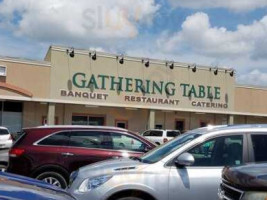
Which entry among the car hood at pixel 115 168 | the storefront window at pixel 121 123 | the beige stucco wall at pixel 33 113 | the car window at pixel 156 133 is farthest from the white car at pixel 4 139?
the storefront window at pixel 121 123

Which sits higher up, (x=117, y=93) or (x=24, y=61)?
(x=24, y=61)

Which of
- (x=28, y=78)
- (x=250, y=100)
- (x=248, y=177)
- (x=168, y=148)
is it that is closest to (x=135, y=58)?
(x=28, y=78)

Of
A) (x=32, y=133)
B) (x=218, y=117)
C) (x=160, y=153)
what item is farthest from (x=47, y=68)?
(x=160, y=153)

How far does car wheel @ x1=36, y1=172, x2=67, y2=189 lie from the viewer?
10.8 metres

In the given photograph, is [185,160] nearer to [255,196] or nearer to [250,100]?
[255,196]

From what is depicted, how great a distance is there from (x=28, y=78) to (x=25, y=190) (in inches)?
1201

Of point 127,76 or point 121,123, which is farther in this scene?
point 121,123

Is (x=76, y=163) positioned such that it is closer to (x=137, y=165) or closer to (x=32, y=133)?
(x=32, y=133)

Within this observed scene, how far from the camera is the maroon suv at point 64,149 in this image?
35.6 ft

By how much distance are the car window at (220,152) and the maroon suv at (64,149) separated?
12.7ft

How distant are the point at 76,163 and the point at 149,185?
4205mm

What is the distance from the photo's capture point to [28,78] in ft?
111

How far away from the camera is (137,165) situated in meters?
7.14

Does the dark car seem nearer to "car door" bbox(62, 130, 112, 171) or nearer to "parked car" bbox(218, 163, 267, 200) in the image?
"parked car" bbox(218, 163, 267, 200)
